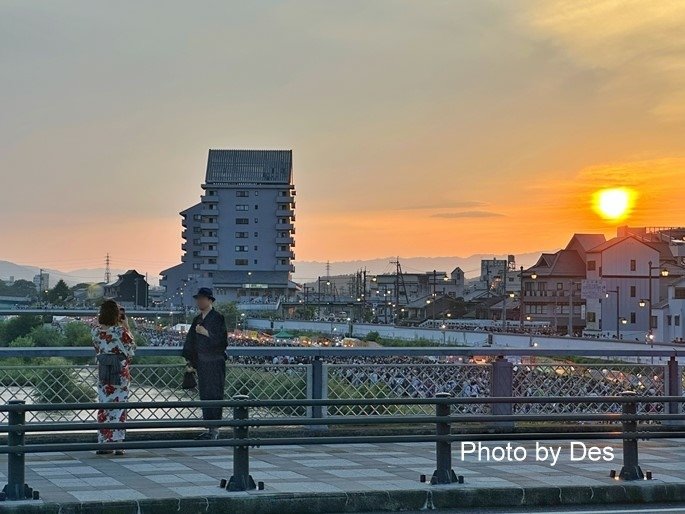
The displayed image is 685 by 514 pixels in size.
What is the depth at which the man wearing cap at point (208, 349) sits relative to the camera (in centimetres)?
1471

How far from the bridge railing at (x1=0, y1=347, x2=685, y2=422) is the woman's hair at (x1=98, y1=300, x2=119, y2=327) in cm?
118

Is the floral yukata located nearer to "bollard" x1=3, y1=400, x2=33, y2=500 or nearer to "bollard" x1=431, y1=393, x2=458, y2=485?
"bollard" x1=3, y1=400, x2=33, y2=500

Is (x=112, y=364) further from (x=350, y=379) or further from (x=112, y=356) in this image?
(x=350, y=379)

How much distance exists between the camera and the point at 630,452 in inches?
508

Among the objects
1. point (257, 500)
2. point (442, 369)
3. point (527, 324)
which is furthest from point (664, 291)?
point (257, 500)

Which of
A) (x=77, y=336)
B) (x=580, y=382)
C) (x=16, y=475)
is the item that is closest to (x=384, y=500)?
(x=16, y=475)

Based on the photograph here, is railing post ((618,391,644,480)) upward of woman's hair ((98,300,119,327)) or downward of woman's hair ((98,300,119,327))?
downward

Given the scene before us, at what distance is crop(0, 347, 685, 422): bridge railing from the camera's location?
15.6 m

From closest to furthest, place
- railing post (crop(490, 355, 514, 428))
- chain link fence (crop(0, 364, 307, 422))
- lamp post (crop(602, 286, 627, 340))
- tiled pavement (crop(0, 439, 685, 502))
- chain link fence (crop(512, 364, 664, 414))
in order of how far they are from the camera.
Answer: tiled pavement (crop(0, 439, 685, 502)) → chain link fence (crop(0, 364, 307, 422)) → railing post (crop(490, 355, 514, 428)) → chain link fence (crop(512, 364, 664, 414)) → lamp post (crop(602, 286, 627, 340))

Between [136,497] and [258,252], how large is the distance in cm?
16412

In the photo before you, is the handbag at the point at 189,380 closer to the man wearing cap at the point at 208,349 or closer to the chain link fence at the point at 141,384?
the man wearing cap at the point at 208,349

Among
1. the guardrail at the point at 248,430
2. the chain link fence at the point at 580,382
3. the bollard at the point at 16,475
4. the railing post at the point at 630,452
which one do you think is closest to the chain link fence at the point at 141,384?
the guardrail at the point at 248,430

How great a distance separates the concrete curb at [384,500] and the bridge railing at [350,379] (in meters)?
4.18

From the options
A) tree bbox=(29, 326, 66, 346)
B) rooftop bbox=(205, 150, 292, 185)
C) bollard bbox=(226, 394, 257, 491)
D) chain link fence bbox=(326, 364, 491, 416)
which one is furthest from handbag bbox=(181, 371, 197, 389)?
rooftop bbox=(205, 150, 292, 185)
